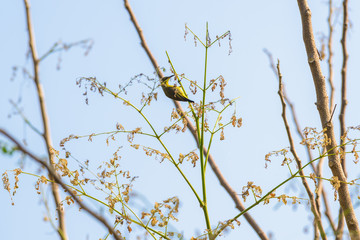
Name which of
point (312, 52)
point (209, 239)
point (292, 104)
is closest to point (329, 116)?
point (312, 52)

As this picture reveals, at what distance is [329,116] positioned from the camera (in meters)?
2.74

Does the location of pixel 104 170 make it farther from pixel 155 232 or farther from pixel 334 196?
pixel 334 196

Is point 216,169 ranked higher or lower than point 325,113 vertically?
higher

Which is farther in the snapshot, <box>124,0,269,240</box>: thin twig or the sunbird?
<box>124,0,269,240</box>: thin twig

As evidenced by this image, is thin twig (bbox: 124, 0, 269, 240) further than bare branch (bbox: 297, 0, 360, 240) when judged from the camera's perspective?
Yes

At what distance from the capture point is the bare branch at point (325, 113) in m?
2.53

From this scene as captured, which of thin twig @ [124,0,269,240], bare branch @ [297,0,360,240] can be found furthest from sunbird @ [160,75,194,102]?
bare branch @ [297,0,360,240]

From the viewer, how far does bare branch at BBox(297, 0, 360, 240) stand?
2.53m

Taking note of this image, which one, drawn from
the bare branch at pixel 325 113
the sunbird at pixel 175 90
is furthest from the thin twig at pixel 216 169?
the bare branch at pixel 325 113

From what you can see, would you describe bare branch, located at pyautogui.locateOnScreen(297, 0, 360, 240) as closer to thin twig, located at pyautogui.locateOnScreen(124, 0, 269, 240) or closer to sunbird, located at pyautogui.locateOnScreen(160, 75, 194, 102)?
thin twig, located at pyautogui.locateOnScreen(124, 0, 269, 240)

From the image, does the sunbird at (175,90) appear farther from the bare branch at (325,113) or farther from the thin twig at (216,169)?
the bare branch at (325,113)

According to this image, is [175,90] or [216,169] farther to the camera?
[216,169]

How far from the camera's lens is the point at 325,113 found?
2.75m

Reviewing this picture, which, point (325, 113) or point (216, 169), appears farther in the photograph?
point (216, 169)
